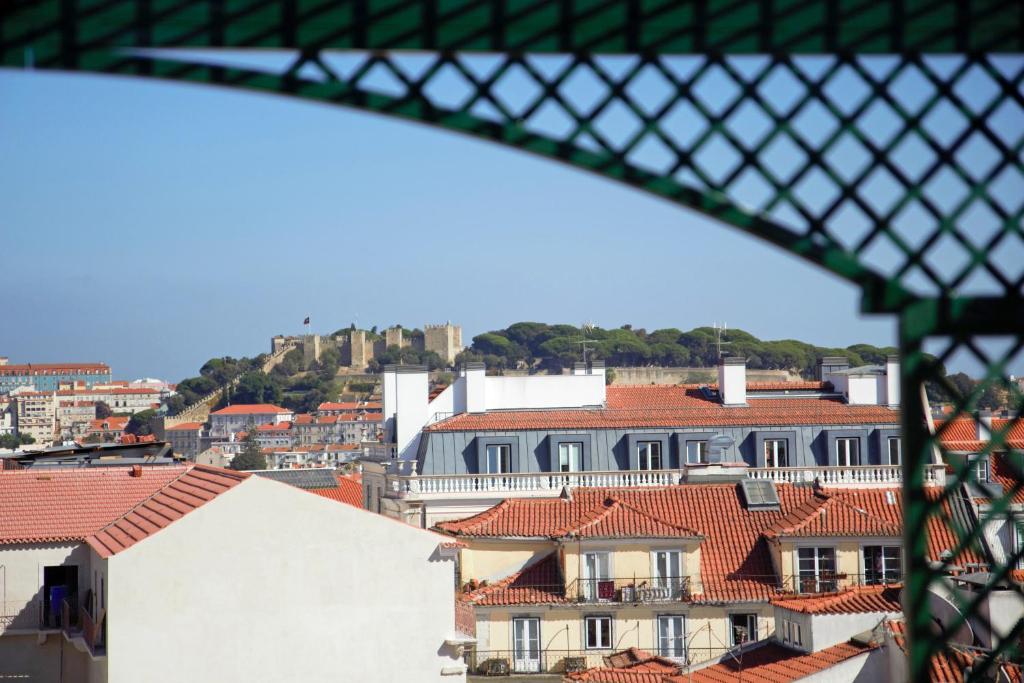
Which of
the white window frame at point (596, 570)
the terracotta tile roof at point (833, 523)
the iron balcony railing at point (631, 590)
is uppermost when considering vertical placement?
the terracotta tile roof at point (833, 523)

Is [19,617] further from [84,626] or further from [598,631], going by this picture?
[598,631]

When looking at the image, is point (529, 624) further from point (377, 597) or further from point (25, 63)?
point (25, 63)

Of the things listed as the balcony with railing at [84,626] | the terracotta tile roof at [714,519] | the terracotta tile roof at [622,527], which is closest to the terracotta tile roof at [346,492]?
the terracotta tile roof at [714,519]

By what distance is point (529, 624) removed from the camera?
28.1m

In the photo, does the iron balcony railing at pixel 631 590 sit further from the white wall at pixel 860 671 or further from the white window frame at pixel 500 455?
the white window frame at pixel 500 455

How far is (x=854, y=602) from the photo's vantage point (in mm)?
23141

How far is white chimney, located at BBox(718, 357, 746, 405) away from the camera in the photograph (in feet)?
137

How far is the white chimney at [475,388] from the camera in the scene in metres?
40.3

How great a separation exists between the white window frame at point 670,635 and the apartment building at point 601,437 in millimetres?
6600

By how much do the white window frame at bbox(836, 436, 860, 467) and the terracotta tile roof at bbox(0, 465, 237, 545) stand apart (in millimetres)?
17472

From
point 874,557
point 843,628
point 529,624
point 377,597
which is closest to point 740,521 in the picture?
point 874,557

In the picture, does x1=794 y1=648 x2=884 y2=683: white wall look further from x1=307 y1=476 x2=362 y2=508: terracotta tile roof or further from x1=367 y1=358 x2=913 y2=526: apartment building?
x1=307 y1=476 x2=362 y2=508: terracotta tile roof

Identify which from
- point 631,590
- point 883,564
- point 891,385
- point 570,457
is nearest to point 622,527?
point 631,590

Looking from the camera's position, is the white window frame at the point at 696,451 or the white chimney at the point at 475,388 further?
the white chimney at the point at 475,388
